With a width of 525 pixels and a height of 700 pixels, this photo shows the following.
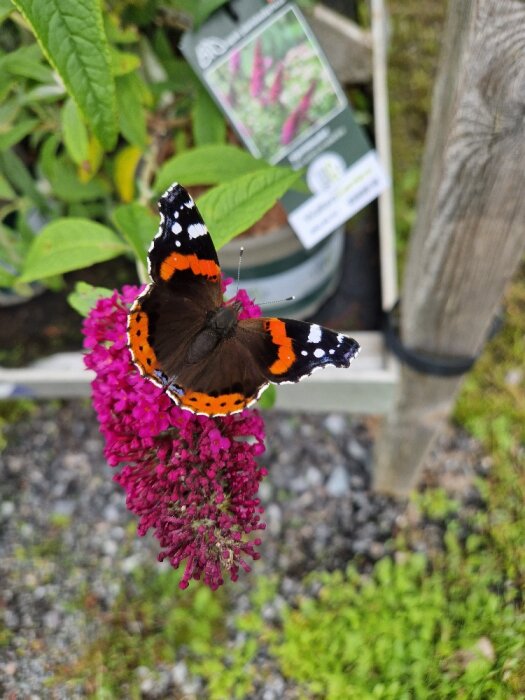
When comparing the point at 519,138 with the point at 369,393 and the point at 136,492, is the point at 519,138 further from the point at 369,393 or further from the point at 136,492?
the point at 369,393

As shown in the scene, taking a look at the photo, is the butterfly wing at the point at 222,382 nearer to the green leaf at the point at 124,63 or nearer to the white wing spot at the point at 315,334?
the white wing spot at the point at 315,334

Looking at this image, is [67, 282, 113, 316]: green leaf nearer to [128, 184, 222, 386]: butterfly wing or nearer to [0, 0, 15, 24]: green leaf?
[128, 184, 222, 386]: butterfly wing

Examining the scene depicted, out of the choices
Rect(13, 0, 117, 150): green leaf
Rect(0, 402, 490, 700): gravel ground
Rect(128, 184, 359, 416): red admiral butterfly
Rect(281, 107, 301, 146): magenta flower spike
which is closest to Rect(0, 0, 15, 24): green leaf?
Rect(13, 0, 117, 150): green leaf

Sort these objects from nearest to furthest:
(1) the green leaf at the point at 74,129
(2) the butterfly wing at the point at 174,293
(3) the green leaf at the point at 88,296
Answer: (2) the butterfly wing at the point at 174,293
(3) the green leaf at the point at 88,296
(1) the green leaf at the point at 74,129

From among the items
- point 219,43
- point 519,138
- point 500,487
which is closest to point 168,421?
point 519,138

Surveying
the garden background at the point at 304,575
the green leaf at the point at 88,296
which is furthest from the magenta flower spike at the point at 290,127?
the garden background at the point at 304,575

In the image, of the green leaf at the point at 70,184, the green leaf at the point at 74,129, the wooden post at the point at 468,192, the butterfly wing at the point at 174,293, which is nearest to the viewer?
the wooden post at the point at 468,192

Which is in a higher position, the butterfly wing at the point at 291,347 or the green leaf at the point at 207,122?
the green leaf at the point at 207,122
